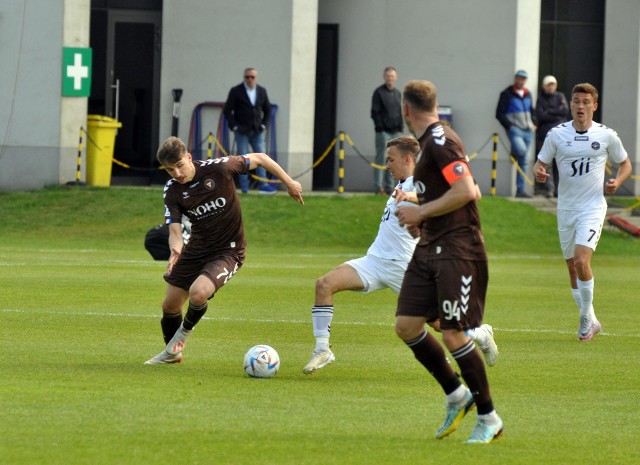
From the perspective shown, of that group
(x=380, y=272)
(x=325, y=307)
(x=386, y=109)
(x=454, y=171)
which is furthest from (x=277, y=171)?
(x=386, y=109)

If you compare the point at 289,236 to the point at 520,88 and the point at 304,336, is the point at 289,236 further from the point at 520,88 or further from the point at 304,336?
the point at 304,336

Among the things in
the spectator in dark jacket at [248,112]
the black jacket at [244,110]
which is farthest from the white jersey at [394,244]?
the black jacket at [244,110]

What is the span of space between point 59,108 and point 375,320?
16.6 metres

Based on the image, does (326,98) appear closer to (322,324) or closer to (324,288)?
(324,288)

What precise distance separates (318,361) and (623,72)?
24.8 meters

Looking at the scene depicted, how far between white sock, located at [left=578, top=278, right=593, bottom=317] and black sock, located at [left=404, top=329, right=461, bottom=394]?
5.60 metres

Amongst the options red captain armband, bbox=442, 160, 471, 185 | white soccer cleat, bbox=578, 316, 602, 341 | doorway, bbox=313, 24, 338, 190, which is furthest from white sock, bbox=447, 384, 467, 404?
doorway, bbox=313, 24, 338, 190

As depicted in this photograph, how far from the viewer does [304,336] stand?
1307 centimetres

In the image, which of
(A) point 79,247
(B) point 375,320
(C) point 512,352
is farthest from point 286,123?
(C) point 512,352

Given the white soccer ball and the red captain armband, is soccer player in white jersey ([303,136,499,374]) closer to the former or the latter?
the white soccer ball

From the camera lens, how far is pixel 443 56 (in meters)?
31.9

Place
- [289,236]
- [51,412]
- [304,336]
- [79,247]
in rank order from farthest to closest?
[289,236], [79,247], [304,336], [51,412]

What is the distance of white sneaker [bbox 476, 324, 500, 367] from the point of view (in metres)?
10.8

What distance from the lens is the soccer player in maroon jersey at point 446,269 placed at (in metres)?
7.70
